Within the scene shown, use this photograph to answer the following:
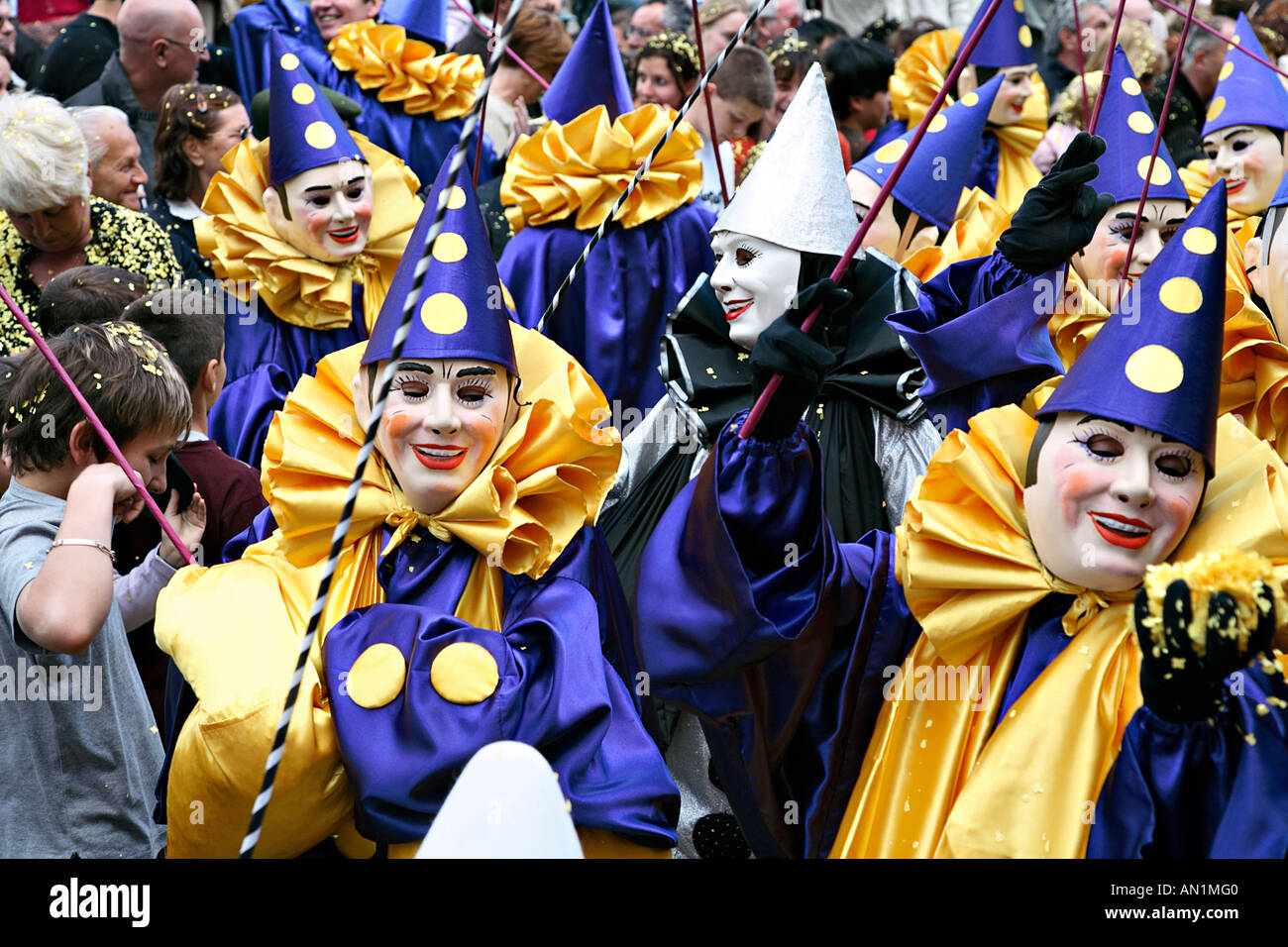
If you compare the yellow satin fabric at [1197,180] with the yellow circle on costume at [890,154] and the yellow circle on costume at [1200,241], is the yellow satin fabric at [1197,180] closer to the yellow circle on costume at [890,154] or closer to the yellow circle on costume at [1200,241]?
the yellow circle on costume at [890,154]

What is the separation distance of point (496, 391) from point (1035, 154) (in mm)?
4204

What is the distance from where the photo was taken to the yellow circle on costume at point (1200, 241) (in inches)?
111

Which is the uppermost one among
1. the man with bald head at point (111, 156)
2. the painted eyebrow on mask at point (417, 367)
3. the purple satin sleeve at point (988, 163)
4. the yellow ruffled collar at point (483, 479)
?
the purple satin sleeve at point (988, 163)

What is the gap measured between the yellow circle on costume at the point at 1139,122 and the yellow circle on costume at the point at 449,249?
2.24 meters

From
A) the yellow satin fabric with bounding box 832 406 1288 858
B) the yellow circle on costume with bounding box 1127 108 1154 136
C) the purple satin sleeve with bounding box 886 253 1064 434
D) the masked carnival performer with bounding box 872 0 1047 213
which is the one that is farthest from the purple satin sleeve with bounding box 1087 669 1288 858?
the masked carnival performer with bounding box 872 0 1047 213

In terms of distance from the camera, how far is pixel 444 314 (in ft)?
10.4

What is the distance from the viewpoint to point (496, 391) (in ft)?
10.6

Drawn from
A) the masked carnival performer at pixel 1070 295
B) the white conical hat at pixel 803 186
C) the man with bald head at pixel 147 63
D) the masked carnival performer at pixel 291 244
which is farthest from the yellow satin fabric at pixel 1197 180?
the man with bald head at pixel 147 63

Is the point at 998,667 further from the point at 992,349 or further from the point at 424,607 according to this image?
the point at 424,607

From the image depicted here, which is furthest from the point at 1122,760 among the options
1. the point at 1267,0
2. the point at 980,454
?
the point at 1267,0

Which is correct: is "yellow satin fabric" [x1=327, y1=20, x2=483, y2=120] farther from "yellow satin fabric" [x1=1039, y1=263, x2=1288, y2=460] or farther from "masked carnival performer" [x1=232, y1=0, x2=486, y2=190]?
"yellow satin fabric" [x1=1039, y1=263, x2=1288, y2=460]

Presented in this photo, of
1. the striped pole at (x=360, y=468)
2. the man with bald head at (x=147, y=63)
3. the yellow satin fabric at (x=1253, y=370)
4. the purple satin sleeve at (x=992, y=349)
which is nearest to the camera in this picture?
the striped pole at (x=360, y=468)

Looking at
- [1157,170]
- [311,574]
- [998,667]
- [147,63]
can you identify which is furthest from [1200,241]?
[147,63]

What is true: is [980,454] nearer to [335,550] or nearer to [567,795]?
[567,795]
